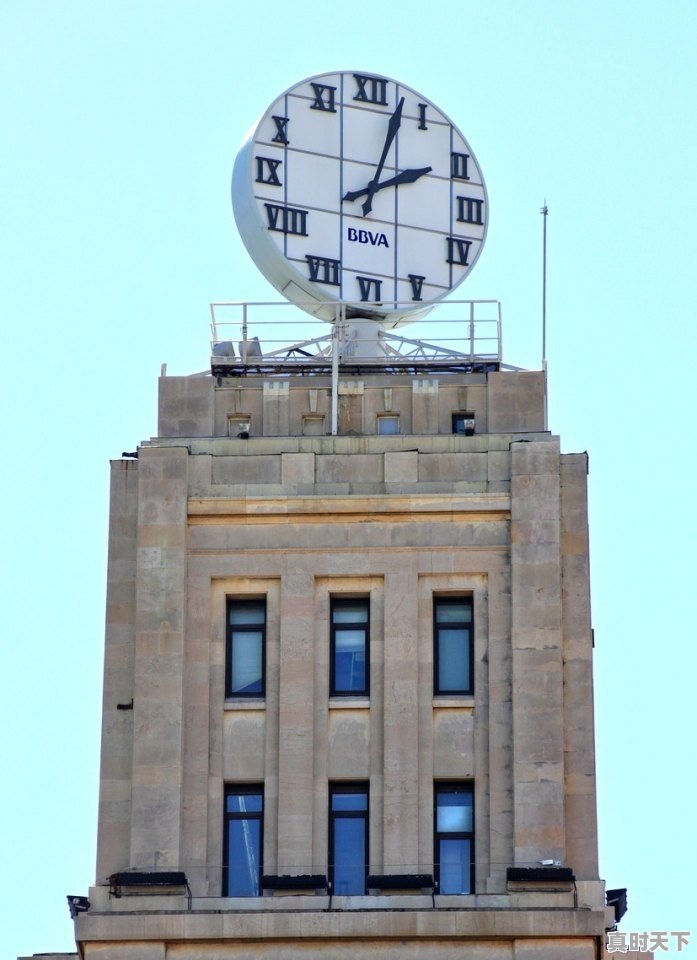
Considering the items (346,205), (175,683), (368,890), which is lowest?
(368,890)

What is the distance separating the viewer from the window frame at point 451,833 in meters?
→ 85.8

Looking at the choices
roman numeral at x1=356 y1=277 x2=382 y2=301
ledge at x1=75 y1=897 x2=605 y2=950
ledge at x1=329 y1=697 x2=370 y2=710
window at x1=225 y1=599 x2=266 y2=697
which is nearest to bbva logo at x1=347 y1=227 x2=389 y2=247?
roman numeral at x1=356 y1=277 x2=382 y2=301

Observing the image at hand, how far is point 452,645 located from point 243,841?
7.54 meters

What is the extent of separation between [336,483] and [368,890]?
36.4ft

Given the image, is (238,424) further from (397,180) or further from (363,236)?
(397,180)

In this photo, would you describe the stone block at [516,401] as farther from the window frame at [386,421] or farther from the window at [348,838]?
the window at [348,838]

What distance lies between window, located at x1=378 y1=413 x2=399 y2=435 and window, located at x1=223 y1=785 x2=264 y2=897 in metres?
11.1

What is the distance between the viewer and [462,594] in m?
88.9

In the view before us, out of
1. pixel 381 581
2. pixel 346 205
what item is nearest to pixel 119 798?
pixel 381 581

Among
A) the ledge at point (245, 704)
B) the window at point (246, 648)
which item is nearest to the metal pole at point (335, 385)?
the window at point (246, 648)

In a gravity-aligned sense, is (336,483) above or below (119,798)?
above

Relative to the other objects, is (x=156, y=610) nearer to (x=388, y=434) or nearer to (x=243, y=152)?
(x=388, y=434)

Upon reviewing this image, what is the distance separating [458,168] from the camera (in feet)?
317

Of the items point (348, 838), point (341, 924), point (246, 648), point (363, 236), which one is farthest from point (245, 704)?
point (363, 236)
